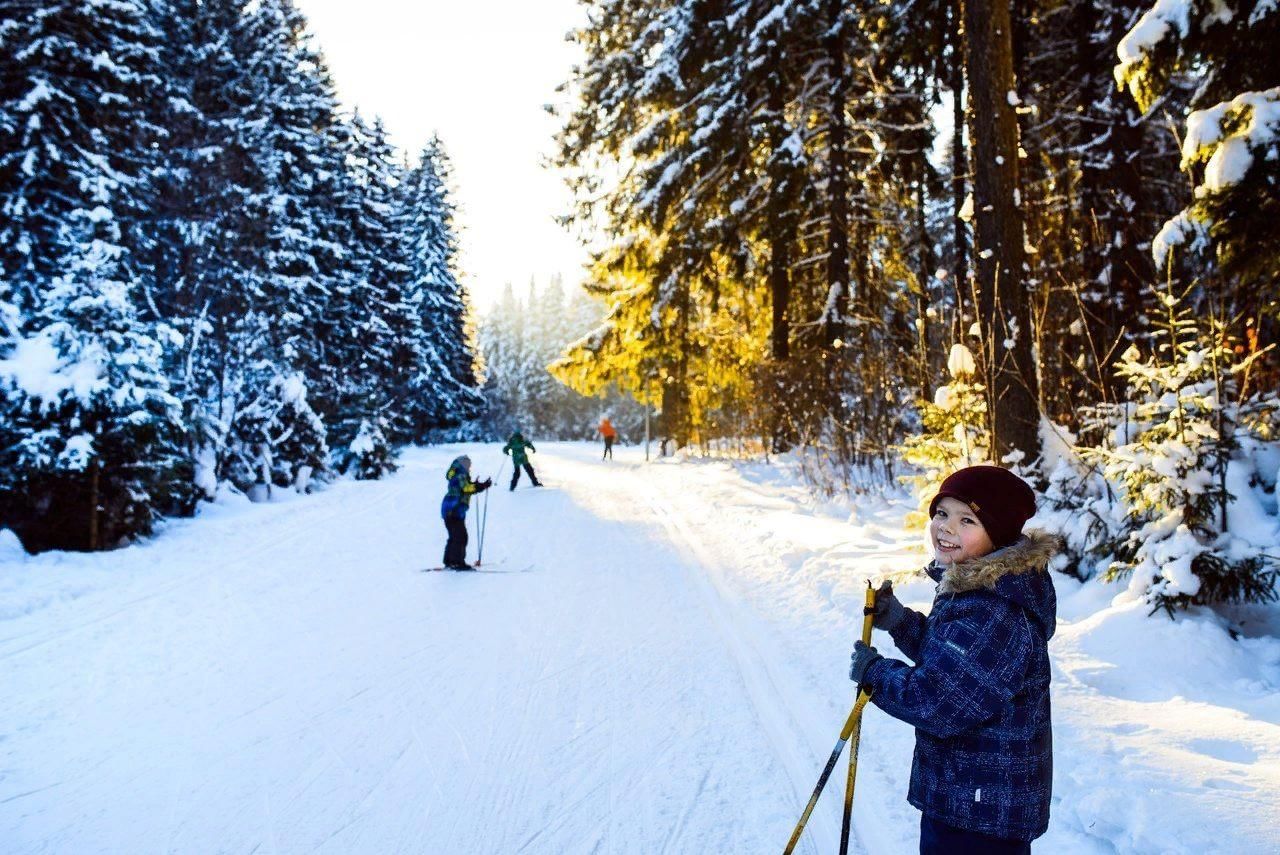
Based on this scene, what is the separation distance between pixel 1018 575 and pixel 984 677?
302 millimetres

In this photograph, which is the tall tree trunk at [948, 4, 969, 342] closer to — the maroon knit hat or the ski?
the ski

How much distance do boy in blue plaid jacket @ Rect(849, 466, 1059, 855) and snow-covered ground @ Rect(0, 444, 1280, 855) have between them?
56.4 inches

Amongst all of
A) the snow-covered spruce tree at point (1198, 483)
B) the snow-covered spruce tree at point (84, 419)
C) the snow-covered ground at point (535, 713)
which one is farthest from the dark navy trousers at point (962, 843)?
the snow-covered spruce tree at point (84, 419)

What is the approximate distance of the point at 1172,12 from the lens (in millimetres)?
5023

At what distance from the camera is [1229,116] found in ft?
15.6

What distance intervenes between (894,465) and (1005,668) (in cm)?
1198

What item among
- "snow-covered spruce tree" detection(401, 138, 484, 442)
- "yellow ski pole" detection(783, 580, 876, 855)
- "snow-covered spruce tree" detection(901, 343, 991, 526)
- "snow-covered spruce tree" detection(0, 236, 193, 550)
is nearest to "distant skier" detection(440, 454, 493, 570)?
"snow-covered spruce tree" detection(0, 236, 193, 550)

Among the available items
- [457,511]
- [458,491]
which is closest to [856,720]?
[457,511]

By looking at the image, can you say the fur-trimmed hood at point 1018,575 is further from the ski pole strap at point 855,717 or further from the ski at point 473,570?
the ski at point 473,570

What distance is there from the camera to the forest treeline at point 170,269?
31.7 ft

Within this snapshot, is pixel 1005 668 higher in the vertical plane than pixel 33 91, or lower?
lower

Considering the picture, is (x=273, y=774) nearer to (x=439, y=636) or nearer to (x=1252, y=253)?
(x=439, y=636)

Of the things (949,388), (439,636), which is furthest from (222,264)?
(949,388)

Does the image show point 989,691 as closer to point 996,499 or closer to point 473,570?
point 996,499
